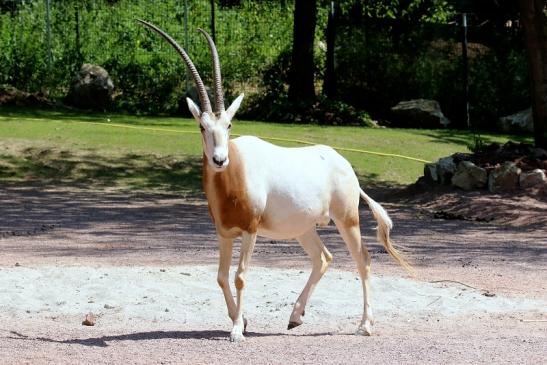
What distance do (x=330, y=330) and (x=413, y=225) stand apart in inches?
258

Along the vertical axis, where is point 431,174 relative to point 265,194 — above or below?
below

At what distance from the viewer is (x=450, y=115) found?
87.3ft

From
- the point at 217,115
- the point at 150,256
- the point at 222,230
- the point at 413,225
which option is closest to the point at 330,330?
the point at 222,230

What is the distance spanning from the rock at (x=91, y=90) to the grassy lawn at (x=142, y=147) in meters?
1.01

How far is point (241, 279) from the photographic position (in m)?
7.61

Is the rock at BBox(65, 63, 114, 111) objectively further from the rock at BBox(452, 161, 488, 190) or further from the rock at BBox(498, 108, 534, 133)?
the rock at BBox(452, 161, 488, 190)

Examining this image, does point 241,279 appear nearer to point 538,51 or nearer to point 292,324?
point 292,324

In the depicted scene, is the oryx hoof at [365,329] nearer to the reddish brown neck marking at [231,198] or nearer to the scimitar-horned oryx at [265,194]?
the scimitar-horned oryx at [265,194]

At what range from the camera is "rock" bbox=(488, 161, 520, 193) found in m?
16.4

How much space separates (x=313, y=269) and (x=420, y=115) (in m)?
17.9

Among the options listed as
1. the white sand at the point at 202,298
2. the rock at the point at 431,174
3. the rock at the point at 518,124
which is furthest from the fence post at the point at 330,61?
the white sand at the point at 202,298

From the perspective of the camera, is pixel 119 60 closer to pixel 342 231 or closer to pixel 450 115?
pixel 450 115

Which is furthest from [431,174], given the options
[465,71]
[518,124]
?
[465,71]

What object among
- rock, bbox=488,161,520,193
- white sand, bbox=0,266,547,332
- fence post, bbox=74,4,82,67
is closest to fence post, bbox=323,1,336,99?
fence post, bbox=74,4,82,67
